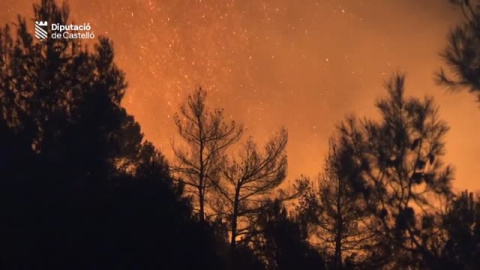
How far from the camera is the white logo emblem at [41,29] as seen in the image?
17.2 meters

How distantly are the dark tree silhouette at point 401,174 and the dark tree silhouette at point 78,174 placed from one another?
10.6 ft

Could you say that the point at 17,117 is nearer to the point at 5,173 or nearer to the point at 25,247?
the point at 5,173

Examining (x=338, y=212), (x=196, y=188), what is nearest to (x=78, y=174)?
(x=196, y=188)

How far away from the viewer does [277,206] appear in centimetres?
1688

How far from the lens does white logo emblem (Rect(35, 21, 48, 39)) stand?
17.2m

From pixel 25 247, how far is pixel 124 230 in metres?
1.64

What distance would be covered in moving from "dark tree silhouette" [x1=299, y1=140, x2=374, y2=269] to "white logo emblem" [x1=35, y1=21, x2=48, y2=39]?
22.3 feet

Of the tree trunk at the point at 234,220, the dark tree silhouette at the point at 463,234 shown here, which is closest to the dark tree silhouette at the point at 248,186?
the tree trunk at the point at 234,220

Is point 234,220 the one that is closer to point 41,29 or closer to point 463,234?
point 463,234

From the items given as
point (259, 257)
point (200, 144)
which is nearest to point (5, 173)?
point (200, 144)

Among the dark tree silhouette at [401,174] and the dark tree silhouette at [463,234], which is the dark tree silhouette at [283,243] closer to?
the dark tree silhouette at [401,174]

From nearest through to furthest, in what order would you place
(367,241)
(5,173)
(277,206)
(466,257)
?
(466,257) → (5,173) → (367,241) → (277,206)

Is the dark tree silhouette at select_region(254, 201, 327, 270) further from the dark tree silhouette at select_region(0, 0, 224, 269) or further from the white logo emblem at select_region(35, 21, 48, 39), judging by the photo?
the white logo emblem at select_region(35, 21, 48, 39)

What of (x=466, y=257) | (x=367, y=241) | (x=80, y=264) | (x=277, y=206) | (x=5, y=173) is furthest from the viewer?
(x=277, y=206)
